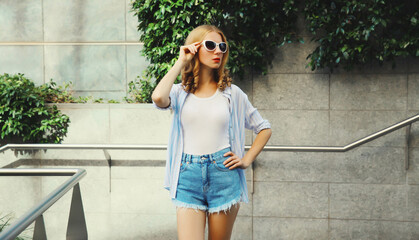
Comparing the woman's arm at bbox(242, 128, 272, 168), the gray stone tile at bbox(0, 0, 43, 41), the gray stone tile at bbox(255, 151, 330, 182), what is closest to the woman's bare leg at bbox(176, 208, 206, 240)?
the woman's arm at bbox(242, 128, 272, 168)

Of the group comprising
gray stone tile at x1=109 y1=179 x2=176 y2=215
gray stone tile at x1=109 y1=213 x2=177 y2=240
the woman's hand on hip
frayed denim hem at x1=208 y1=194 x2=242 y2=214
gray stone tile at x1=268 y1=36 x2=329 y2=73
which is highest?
gray stone tile at x1=268 y1=36 x2=329 y2=73

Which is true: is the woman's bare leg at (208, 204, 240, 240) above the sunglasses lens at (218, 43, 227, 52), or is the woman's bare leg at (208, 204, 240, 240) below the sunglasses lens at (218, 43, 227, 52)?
below

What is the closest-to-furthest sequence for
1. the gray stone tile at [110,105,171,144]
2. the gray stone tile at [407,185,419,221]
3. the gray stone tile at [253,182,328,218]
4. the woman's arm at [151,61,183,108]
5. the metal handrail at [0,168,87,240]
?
the metal handrail at [0,168,87,240] → the woman's arm at [151,61,183,108] → the gray stone tile at [407,185,419,221] → the gray stone tile at [253,182,328,218] → the gray stone tile at [110,105,171,144]

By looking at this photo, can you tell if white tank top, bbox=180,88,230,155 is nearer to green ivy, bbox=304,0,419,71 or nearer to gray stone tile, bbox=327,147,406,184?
green ivy, bbox=304,0,419,71

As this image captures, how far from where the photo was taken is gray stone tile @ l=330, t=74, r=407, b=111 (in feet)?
14.1

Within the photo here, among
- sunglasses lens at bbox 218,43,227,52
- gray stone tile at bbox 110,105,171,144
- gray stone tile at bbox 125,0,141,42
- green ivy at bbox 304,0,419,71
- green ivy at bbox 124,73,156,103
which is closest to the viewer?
sunglasses lens at bbox 218,43,227,52

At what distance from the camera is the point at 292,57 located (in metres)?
4.41

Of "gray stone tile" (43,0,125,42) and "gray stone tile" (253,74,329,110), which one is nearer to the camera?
"gray stone tile" (253,74,329,110)

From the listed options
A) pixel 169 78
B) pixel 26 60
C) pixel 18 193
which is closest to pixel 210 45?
pixel 169 78

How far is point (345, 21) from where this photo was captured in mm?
4148

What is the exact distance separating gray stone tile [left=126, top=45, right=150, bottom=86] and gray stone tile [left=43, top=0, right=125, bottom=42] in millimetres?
213

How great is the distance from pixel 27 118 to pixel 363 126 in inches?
143

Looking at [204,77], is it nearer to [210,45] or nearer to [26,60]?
[210,45]

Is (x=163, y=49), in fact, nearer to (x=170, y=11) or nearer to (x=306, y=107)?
(x=170, y=11)
